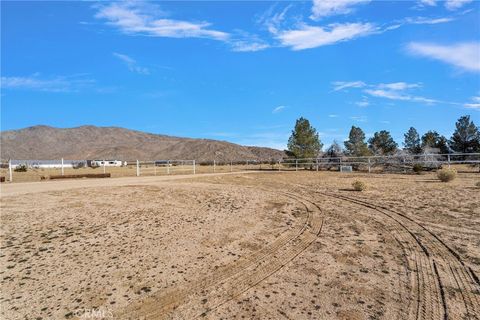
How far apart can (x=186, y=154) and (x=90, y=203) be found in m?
113

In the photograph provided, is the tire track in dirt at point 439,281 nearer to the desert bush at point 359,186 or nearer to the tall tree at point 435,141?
the desert bush at point 359,186

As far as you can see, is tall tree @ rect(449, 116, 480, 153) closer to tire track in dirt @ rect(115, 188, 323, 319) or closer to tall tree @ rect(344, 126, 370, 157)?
tall tree @ rect(344, 126, 370, 157)

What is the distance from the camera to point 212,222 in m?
8.42

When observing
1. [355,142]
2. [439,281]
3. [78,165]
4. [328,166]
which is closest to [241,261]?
[439,281]

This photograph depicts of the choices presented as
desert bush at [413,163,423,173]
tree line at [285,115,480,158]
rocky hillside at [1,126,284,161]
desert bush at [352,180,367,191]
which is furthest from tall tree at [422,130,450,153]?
rocky hillside at [1,126,284,161]

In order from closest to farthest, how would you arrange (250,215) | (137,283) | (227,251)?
(137,283)
(227,251)
(250,215)

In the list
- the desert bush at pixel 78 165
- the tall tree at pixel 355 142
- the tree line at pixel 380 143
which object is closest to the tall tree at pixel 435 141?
the tree line at pixel 380 143

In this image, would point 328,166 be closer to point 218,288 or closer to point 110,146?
point 218,288

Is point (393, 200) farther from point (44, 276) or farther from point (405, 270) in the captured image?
point (44, 276)

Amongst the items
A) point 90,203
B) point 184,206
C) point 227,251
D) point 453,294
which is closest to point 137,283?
point 227,251

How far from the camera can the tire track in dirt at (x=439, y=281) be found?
3897mm

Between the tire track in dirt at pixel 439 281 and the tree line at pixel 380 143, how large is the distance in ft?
109

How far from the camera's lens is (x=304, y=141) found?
131 ft

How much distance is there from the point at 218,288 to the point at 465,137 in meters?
55.7
